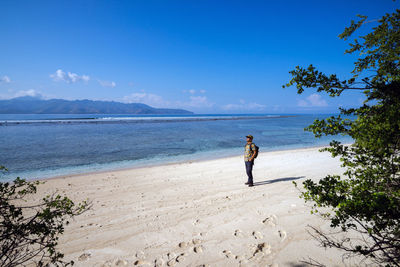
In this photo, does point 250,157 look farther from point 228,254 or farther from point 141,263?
point 141,263

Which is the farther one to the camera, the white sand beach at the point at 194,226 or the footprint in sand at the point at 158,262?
the white sand beach at the point at 194,226

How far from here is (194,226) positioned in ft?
18.4

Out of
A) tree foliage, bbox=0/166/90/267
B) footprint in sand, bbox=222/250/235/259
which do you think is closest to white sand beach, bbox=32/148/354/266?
footprint in sand, bbox=222/250/235/259

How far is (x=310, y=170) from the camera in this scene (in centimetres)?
1144

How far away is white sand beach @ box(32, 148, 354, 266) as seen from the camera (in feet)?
14.2

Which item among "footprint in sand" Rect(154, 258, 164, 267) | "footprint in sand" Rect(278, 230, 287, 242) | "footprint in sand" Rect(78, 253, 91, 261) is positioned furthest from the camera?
"footprint in sand" Rect(278, 230, 287, 242)

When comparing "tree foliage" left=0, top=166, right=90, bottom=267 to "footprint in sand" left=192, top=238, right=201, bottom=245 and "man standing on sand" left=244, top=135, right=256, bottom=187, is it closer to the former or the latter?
"footprint in sand" left=192, top=238, right=201, bottom=245

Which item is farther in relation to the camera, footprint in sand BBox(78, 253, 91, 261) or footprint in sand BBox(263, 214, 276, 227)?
footprint in sand BBox(263, 214, 276, 227)

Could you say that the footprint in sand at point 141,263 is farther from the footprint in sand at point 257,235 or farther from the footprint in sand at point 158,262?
the footprint in sand at point 257,235

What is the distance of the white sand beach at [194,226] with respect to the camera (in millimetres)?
4324

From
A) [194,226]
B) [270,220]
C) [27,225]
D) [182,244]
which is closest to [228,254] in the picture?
[182,244]

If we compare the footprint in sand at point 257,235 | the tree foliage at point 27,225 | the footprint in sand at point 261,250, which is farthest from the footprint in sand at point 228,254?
the tree foliage at point 27,225

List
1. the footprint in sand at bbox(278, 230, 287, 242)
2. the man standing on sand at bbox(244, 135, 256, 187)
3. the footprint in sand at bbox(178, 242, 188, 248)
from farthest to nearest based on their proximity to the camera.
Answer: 1. the man standing on sand at bbox(244, 135, 256, 187)
2. the footprint in sand at bbox(278, 230, 287, 242)
3. the footprint in sand at bbox(178, 242, 188, 248)

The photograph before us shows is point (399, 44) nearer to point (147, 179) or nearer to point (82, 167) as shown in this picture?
point (147, 179)
